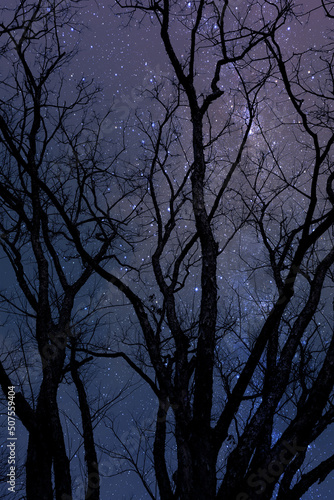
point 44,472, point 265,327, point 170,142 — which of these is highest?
point 170,142

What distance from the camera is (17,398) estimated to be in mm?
4422

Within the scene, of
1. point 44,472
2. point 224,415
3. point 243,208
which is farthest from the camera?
point 243,208

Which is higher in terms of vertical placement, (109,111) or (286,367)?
(109,111)

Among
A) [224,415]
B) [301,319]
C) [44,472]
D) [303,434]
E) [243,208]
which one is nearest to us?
[303,434]

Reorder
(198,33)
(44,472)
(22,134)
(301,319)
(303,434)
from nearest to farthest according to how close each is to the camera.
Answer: (303,434), (301,319), (44,472), (198,33), (22,134)

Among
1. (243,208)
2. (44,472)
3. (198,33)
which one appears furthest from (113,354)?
(198,33)

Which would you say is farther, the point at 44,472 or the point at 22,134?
the point at 22,134

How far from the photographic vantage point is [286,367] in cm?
456

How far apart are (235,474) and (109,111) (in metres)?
6.53

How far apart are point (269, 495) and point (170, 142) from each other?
6195 millimetres

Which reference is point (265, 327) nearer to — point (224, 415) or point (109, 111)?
point (224, 415)

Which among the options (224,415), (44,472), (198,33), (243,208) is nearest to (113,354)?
(44,472)

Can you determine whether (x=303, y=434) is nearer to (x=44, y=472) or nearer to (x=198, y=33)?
(x=44, y=472)

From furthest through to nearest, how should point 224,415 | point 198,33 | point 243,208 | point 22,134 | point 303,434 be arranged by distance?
point 243,208
point 22,134
point 198,33
point 224,415
point 303,434
